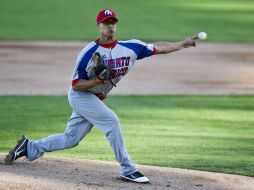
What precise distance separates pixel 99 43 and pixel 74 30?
1907 centimetres

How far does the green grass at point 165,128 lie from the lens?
10.4 meters

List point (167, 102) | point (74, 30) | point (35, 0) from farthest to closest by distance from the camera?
point (35, 0) → point (74, 30) → point (167, 102)

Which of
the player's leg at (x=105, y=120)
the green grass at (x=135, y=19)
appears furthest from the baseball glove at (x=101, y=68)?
the green grass at (x=135, y=19)

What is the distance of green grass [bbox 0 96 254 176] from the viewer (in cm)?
1038

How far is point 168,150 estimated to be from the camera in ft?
35.7

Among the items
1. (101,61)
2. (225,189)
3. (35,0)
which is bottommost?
(225,189)

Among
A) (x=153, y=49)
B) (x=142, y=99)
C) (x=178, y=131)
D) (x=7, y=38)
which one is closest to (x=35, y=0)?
(x=7, y=38)

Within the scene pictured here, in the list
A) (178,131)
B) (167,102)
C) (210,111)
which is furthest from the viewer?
(167,102)

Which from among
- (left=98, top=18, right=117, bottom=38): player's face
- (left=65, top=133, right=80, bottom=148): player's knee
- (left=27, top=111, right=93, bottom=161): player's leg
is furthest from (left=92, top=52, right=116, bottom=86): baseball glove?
(left=65, top=133, right=80, bottom=148): player's knee

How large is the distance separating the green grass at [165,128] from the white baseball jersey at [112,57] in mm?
1776

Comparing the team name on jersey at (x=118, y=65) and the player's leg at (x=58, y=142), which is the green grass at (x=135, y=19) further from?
the team name on jersey at (x=118, y=65)

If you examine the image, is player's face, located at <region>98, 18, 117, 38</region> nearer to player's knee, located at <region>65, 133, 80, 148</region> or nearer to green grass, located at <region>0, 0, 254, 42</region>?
player's knee, located at <region>65, 133, 80, 148</region>

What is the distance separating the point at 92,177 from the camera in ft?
28.0

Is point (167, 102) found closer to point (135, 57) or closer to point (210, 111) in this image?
point (210, 111)
